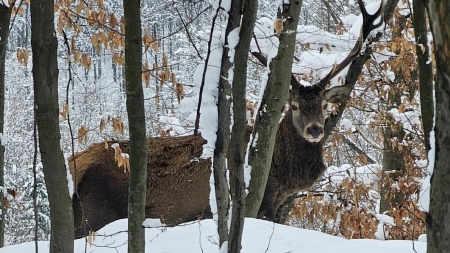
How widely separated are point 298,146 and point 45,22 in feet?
15.5

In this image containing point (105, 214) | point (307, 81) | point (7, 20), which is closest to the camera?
point (7, 20)

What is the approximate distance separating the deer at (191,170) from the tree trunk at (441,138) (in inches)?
182

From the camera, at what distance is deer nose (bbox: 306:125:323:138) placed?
22.7ft

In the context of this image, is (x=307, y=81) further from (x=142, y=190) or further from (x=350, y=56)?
(x=142, y=190)

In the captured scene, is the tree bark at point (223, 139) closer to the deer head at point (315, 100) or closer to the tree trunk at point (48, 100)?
the tree trunk at point (48, 100)

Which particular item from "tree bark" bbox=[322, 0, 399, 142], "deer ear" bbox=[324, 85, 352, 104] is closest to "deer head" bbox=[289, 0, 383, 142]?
"deer ear" bbox=[324, 85, 352, 104]

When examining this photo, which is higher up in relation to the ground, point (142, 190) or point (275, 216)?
point (142, 190)

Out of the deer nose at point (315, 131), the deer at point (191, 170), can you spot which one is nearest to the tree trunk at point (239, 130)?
the deer at point (191, 170)

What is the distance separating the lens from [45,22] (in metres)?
3.14

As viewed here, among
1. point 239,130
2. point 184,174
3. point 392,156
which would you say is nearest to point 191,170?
point 184,174

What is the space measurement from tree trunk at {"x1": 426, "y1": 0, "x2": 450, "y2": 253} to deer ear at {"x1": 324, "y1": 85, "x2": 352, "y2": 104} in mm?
5194

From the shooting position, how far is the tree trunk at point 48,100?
10.3 feet

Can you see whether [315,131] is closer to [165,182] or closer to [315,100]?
[315,100]

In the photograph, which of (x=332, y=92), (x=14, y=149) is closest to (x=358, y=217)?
(x=332, y=92)
